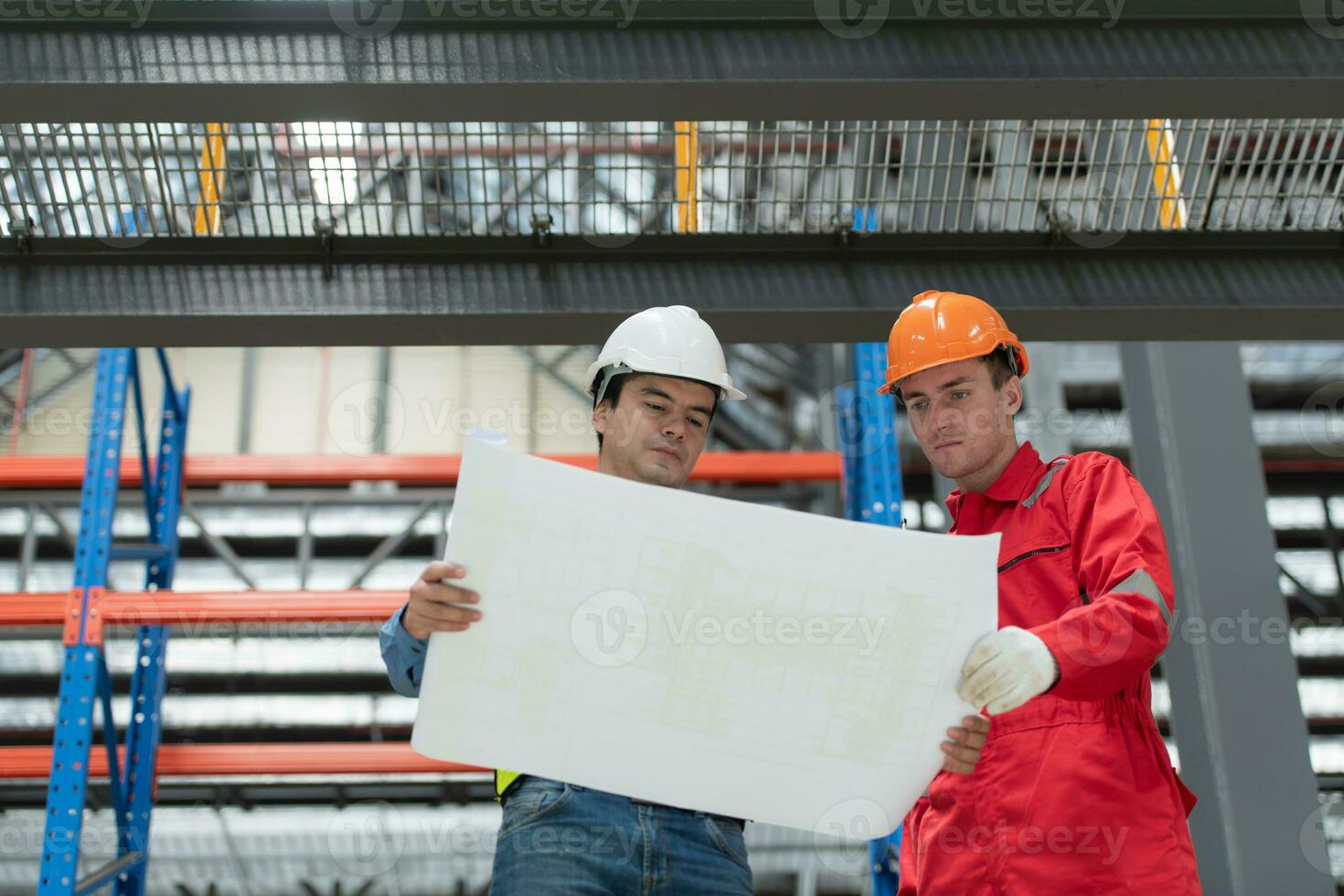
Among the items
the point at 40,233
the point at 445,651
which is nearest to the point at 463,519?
the point at 445,651

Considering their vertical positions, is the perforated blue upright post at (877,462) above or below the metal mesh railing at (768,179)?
below

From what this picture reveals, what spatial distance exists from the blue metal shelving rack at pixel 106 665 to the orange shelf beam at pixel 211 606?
13 cm

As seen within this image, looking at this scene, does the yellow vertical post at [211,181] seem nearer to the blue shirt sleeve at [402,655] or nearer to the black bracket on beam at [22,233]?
the black bracket on beam at [22,233]

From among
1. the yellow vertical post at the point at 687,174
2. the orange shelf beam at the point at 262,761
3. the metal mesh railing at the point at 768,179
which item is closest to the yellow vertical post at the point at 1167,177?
the metal mesh railing at the point at 768,179

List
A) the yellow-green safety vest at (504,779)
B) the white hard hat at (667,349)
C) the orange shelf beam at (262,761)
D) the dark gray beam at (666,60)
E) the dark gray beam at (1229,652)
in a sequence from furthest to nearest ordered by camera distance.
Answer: the orange shelf beam at (262,761)
the dark gray beam at (1229,652)
the white hard hat at (667,349)
the dark gray beam at (666,60)
the yellow-green safety vest at (504,779)

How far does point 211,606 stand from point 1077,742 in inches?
133

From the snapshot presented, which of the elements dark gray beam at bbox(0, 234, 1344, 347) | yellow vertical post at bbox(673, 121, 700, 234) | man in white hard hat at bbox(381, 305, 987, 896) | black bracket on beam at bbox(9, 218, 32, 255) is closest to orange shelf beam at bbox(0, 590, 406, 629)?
dark gray beam at bbox(0, 234, 1344, 347)

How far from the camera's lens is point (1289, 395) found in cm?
998

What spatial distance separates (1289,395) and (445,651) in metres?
9.95

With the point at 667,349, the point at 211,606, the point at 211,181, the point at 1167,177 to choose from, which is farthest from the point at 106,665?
the point at 1167,177

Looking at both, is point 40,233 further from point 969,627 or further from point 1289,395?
point 1289,395

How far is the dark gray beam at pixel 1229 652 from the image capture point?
382 centimetres

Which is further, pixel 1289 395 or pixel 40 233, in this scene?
pixel 1289 395

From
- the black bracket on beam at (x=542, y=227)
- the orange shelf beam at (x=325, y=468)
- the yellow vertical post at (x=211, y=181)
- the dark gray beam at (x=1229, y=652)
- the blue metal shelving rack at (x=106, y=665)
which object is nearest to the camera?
the yellow vertical post at (x=211, y=181)
